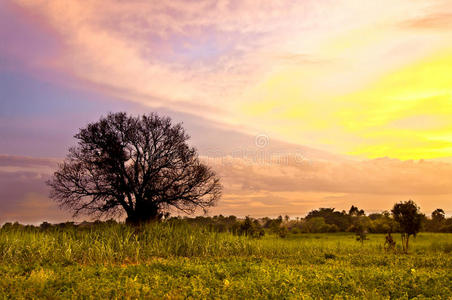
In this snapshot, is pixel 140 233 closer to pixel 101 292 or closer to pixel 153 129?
pixel 153 129

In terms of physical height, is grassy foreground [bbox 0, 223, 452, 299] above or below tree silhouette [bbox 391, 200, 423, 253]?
below

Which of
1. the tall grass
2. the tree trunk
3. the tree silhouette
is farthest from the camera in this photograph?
the tree trunk

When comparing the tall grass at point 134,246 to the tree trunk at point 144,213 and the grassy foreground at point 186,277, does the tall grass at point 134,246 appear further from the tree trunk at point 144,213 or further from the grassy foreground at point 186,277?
the tree trunk at point 144,213

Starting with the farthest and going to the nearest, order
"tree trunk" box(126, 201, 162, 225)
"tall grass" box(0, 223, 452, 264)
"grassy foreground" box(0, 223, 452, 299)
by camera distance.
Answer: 1. "tree trunk" box(126, 201, 162, 225)
2. "tall grass" box(0, 223, 452, 264)
3. "grassy foreground" box(0, 223, 452, 299)

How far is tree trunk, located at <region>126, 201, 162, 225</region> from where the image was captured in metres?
30.3

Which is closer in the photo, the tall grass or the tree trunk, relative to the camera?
the tall grass

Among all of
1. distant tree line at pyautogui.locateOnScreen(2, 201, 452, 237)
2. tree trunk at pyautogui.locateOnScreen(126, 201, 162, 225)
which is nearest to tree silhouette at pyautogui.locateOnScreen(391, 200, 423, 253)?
distant tree line at pyautogui.locateOnScreen(2, 201, 452, 237)

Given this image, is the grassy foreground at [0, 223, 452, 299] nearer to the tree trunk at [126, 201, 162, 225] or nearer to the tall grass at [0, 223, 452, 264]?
the tall grass at [0, 223, 452, 264]

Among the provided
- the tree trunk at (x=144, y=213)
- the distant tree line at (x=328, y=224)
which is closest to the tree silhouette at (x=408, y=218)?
the distant tree line at (x=328, y=224)

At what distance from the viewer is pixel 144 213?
100ft

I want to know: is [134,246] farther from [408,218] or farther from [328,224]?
[328,224]

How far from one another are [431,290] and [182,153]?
23533 mm

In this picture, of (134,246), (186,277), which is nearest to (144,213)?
(134,246)

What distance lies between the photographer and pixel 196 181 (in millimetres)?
31516
